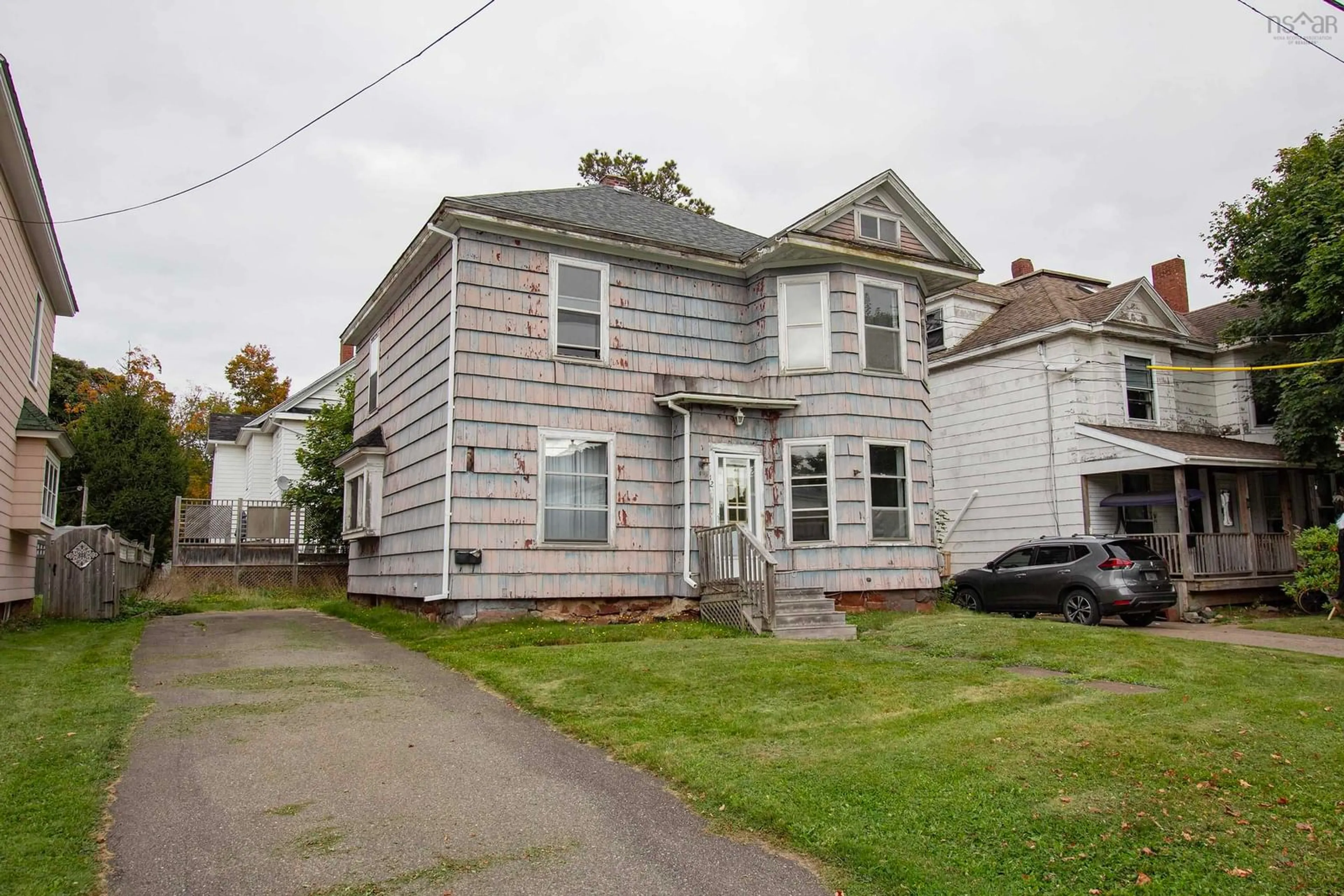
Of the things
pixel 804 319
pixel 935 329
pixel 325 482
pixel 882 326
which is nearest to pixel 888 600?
pixel 882 326

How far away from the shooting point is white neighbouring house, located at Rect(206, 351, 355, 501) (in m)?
32.5

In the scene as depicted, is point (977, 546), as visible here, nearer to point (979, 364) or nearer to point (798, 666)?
point (979, 364)

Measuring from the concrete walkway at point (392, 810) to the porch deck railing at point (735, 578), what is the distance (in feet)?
16.5

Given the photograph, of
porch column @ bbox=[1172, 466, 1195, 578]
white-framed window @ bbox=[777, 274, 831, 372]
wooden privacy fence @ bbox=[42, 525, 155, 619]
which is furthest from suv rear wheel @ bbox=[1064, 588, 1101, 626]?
wooden privacy fence @ bbox=[42, 525, 155, 619]

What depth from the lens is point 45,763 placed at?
5742 mm

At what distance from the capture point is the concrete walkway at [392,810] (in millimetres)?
4195

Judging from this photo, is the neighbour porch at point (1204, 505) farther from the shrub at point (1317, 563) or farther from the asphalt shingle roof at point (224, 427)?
the asphalt shingle roof at point (224, 427)

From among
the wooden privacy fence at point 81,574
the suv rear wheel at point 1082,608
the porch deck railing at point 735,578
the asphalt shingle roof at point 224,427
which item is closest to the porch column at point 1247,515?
the suv rear wheel at point 1082,608

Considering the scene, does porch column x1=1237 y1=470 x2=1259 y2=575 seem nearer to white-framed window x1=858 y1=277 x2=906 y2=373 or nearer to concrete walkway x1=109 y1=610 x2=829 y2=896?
white-framed window x1=858 y1=277 x2=906 y2=373

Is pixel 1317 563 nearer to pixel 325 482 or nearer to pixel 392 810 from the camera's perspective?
pixel 392 810

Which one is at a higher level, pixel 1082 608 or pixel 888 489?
pixel 888 489

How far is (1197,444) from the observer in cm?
2045

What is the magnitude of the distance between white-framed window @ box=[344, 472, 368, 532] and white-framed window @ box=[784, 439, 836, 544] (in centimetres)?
748

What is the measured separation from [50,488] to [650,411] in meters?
10.2
